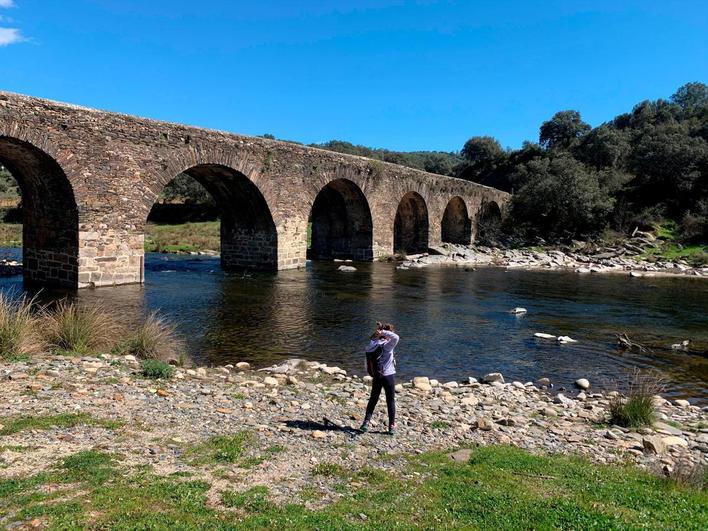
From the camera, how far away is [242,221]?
928 inches

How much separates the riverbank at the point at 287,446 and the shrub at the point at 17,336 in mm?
475

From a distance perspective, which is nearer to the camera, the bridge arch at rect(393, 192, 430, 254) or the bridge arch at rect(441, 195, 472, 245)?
the bridge arch at rect(393, 192, 430, 254)

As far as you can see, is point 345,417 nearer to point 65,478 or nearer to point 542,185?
point 65,478

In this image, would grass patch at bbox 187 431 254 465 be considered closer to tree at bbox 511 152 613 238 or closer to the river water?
the river water

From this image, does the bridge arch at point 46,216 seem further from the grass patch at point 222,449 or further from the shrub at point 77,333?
the grass patch at point 222,449

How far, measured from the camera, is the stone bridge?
49.6 feet

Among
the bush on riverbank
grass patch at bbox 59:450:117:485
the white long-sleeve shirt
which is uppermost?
the white long-sleeve shirt

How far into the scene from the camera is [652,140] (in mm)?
43812

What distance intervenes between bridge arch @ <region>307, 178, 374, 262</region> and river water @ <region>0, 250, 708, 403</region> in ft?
18.8

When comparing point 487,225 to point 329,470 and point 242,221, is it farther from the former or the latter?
point 329,470

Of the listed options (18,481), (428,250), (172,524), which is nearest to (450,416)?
(172,524)

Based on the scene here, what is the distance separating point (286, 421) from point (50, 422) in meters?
2.39

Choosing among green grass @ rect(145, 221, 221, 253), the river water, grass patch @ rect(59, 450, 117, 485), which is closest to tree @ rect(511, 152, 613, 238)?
the river water

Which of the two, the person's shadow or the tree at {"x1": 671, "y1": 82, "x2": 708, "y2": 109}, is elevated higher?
the tree at {"x1": 671, "y1": 82, "x2": 708, "y2": 109}
